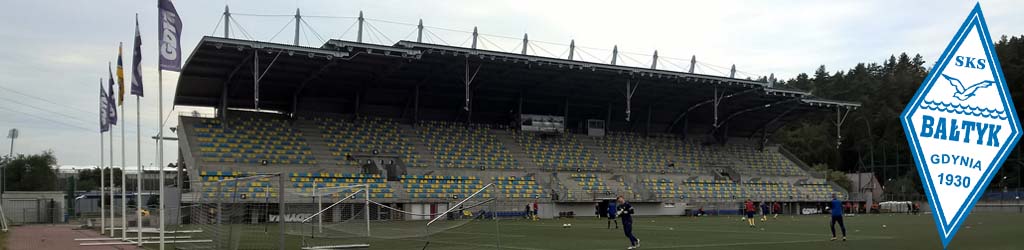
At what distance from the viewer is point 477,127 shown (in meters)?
62.0

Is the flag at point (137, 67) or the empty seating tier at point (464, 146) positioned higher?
the flag at point (137, 67)

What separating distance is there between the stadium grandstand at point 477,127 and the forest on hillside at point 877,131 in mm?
21901

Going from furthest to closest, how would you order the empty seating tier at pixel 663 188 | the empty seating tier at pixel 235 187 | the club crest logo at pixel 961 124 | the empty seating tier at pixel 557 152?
the empty seating tier at pixel 557 152 → the empty seating tier at pixel 663 188 → the empty seating tier at pixel 235 187 → the club crest logo at pixel 961 124

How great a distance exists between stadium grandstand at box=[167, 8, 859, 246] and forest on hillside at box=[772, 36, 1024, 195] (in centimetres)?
2190

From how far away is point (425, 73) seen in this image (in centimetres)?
5397

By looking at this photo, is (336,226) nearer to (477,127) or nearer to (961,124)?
(961,124)

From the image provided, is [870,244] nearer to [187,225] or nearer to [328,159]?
[187,225]

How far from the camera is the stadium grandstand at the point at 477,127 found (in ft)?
159

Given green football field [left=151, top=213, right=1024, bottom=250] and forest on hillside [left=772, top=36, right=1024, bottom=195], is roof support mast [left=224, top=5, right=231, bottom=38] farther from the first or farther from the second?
forest on hillside [left=772, top=36, right=1024, bottom=195]

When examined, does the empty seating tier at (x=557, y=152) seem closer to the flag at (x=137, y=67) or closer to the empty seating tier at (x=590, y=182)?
the empty seating tier at (x=590, y=182)

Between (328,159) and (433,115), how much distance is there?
11.3 metres

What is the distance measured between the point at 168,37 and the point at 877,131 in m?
98.6

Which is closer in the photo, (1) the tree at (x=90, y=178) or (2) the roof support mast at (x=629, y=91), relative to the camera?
(2) the roof support mast at (x=629, y=91)

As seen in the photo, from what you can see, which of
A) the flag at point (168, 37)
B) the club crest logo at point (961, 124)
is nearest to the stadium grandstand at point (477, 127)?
the flag at point (168, 37)
